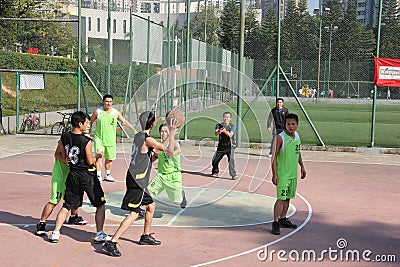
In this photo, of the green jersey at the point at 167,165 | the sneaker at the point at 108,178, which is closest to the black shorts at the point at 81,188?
the green jersey at the point at 167,165

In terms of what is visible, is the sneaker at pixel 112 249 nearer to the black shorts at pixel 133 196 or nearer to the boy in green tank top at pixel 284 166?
the black shorts at pixel 133 196

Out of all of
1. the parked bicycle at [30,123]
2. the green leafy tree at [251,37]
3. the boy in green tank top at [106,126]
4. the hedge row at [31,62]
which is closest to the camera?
the boy in green tank top at [106,126]

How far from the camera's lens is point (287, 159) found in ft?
26.5

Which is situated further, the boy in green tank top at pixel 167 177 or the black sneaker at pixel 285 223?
the black sneaker at pixel 285 223

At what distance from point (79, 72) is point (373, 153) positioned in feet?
33.1

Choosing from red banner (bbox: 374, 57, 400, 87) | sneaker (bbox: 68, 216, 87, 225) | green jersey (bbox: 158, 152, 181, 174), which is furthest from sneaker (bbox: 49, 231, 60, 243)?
red banner (bbox: 374, 57, 400, 87)

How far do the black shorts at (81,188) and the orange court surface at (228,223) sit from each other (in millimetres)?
550

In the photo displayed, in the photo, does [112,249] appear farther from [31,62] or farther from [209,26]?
[31,62]

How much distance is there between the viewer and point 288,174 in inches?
319

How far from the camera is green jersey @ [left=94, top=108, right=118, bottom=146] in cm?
1154

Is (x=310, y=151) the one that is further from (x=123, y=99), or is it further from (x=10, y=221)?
(x=10, y=221)

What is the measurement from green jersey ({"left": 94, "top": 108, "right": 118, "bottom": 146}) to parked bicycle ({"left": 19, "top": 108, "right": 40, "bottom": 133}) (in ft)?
34.4

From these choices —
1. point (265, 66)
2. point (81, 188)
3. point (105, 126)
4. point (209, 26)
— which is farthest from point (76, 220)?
point (209, 26)

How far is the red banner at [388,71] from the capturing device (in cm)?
1811
